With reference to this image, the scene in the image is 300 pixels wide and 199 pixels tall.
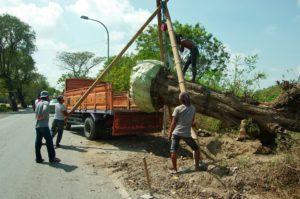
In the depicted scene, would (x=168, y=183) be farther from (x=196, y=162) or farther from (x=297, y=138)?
(x=297, y=138)

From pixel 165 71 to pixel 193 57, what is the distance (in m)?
0.89

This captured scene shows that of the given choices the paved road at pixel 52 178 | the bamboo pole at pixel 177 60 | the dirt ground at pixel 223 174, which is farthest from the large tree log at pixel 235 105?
the paved road at pixel 52 178

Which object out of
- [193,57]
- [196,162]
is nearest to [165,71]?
[193,57]

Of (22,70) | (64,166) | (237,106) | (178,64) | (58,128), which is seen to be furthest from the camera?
(22,70)

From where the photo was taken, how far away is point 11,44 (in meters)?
59.8

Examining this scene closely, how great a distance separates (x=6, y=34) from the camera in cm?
5878

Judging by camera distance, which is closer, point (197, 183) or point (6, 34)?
point (197, 183)

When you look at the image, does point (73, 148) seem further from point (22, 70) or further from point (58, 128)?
point (22, 70)

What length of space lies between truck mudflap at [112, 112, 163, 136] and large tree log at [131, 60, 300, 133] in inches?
73.8

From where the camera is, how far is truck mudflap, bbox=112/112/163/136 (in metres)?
11.6

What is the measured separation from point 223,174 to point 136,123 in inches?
210

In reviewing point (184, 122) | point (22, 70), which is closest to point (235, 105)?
point (184, 122)

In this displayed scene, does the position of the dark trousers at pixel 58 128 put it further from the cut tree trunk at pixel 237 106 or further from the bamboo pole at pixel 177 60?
the bamboo pole at pixel 177 60

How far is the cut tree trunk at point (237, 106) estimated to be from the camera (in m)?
7.80
